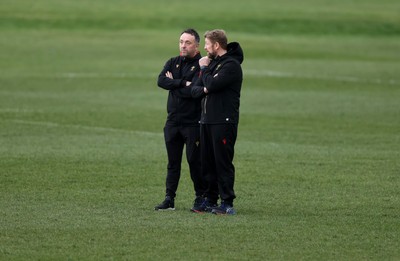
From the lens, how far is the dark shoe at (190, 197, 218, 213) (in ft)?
46.4

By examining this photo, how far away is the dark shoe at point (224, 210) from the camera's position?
14.0 meters

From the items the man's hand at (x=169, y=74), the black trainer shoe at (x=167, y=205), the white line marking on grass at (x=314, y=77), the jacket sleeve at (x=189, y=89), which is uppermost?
the man's hand at (x=169, y=74)

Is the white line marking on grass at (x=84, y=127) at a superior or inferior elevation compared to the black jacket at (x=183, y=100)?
inferior

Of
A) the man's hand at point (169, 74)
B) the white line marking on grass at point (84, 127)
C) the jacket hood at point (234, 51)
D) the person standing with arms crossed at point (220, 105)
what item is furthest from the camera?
the white line marking on grass at point (84, 127)

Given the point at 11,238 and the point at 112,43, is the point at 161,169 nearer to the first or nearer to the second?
the point at 11,238

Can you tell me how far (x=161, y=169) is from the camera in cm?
1842

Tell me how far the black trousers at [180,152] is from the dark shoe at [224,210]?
0.42m

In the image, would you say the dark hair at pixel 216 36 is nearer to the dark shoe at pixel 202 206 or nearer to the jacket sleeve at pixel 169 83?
the jacket sleeve at pixel 169 83

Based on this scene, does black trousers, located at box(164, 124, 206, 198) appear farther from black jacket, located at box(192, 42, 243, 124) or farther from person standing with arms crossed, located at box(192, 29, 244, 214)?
black jacket, located at box(192, 42, 243, 124)

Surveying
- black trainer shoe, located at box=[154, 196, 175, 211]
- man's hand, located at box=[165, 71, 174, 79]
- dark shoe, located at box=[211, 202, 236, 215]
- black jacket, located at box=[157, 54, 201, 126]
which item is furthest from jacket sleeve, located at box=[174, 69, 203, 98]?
dark shoe, located at box=[211, 202, 236, 215]

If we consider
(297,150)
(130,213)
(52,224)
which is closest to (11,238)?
(52,224)

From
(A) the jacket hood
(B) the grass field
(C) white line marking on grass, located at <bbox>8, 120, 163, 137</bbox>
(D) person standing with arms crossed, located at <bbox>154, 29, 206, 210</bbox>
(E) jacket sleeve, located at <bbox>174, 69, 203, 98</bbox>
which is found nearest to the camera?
(B) the grass field

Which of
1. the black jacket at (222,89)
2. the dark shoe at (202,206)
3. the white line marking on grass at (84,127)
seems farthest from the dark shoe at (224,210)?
the white line marking on grass at (84,127)

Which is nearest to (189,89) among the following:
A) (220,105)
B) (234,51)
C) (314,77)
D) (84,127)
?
(220,105)
